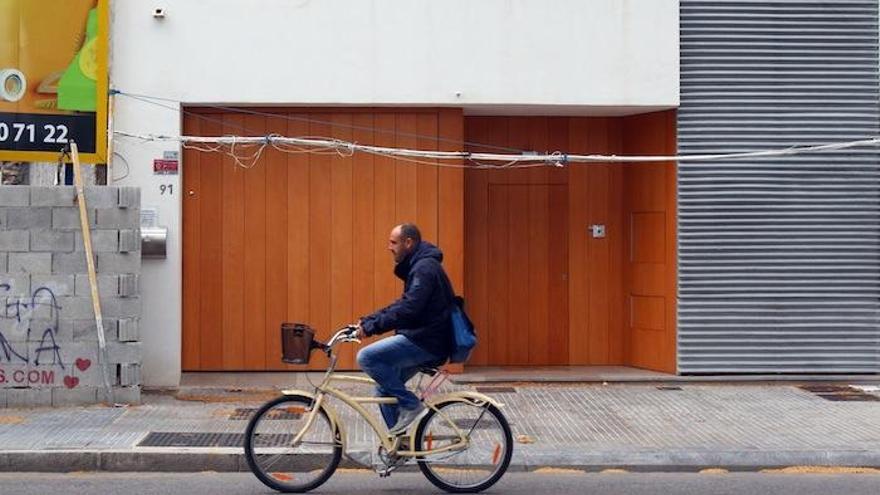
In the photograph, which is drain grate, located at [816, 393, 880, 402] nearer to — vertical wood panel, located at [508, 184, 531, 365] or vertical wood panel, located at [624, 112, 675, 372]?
vertical wood panel, located at [624, 112, 675, 372]

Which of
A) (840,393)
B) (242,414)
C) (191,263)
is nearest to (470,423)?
(242,414)

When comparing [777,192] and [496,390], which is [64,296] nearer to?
[496,390]

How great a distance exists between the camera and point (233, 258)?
13531 mm

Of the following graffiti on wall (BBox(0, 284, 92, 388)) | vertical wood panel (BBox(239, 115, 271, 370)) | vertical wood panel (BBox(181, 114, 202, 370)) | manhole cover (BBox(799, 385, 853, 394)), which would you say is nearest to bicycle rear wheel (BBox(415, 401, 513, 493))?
graffiti on wall (BBox(0, 284, 92, 388))

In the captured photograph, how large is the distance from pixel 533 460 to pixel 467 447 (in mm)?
1372

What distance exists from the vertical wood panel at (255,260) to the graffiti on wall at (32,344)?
229 cm

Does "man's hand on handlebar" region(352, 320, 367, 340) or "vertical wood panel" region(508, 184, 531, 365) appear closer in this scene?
"man's hand on handlebar" region(352, 320, 367, 340)

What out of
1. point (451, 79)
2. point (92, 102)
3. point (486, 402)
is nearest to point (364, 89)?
point (451, 79)

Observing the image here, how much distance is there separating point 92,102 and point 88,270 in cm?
170

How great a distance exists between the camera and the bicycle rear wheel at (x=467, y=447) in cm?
867

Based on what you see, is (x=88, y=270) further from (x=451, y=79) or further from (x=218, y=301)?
(x=451, y=79)

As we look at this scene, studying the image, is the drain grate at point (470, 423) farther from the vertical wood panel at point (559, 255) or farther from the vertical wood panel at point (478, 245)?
the vertical wood panel at point (559, 255)

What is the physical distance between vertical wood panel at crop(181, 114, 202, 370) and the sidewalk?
804 mm

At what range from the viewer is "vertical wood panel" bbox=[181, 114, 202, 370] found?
13.4 m
